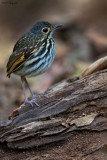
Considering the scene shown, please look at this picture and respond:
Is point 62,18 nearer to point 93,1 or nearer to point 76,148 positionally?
point 93,1

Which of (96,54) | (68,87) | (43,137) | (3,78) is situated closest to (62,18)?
(96,54)

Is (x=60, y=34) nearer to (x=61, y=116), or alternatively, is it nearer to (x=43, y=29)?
(x=43, y=29)

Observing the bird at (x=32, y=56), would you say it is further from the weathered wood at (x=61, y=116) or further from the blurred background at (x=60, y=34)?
the blurred background at (x=60, y=34)

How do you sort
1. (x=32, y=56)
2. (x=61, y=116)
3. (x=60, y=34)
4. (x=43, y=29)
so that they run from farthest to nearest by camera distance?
(x=60, y=34) < (x=43, y=29) < (x=32, y=56) < (x=61, y=116)

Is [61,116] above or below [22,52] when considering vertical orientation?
below

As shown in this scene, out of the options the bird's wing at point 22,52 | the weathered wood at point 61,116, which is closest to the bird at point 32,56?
the bird's wing at point 22,52

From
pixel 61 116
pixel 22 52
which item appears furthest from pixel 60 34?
pixel 61 116

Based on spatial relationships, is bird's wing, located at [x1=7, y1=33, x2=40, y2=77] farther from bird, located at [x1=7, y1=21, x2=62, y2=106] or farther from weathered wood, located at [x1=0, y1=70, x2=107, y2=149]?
weathered wood, located at [x1=0, y1=70, x2=107, y2=149]
